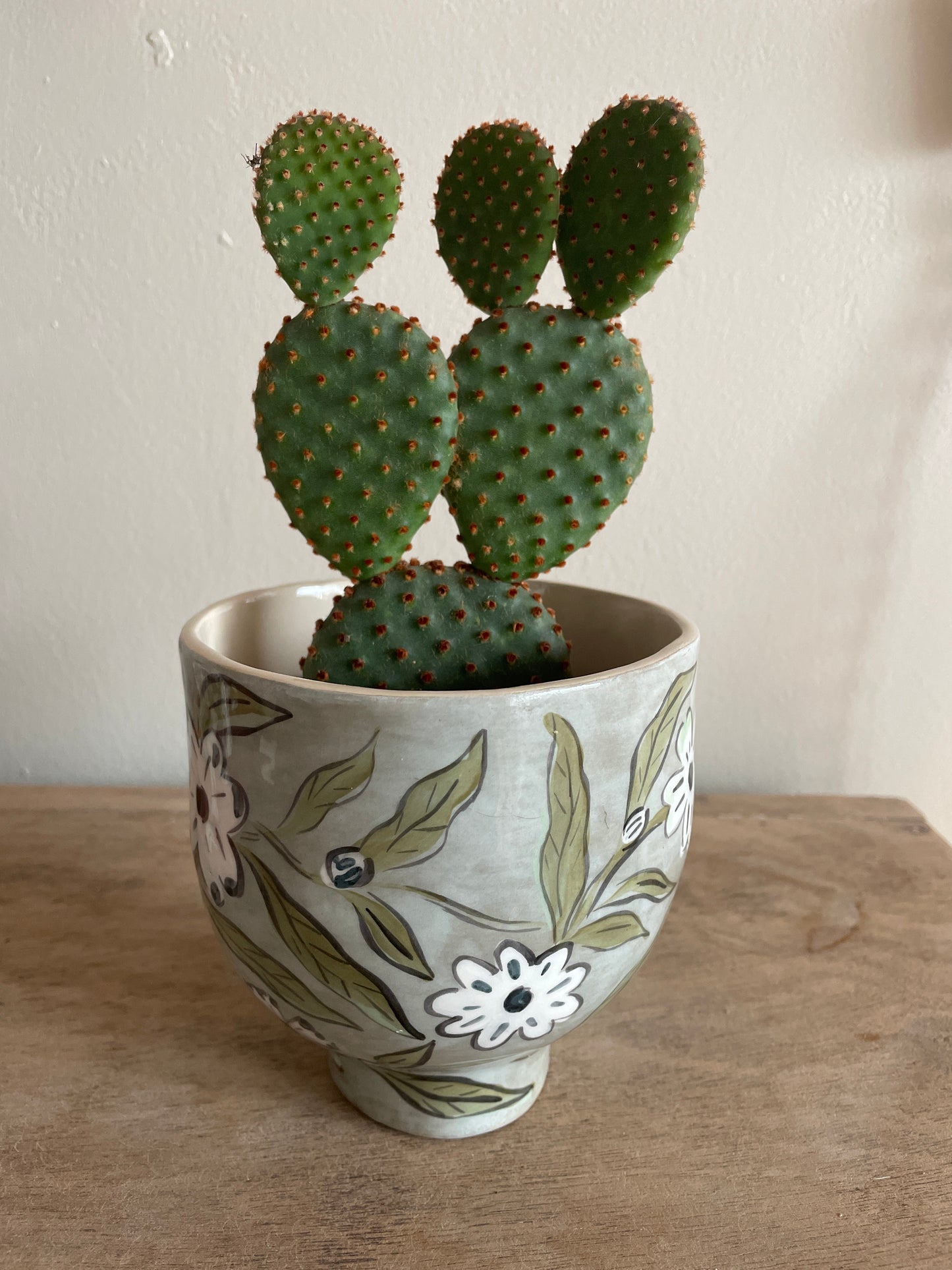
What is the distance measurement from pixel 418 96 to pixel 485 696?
0.65m

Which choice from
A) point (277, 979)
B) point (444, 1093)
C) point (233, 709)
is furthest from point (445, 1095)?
point (233, 709)

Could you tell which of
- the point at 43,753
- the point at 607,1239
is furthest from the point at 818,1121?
the point at 43,753

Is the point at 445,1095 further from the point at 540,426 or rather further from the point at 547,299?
the point at 547,299

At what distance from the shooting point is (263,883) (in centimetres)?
43

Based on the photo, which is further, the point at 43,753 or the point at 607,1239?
the point at 43,753

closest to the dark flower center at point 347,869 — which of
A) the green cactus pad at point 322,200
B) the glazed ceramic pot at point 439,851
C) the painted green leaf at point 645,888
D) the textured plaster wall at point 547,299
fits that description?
the glazed ceramic pot at point 439,851

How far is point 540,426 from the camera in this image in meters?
0.48

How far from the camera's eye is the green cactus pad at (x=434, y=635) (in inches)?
18.7

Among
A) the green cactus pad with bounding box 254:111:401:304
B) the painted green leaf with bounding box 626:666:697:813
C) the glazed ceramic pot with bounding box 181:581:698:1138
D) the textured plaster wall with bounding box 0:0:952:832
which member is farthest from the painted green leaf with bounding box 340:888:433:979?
the textured plaster wall with bounding box 0:0:952:832

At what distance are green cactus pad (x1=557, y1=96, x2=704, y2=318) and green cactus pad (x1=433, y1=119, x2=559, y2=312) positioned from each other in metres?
0.02

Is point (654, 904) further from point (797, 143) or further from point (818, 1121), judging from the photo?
point (797, 143)

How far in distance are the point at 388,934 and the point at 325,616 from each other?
24 cm

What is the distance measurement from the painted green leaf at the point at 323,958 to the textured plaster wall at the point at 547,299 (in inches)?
20.9

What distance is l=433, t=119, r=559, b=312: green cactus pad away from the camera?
19.4 inches
